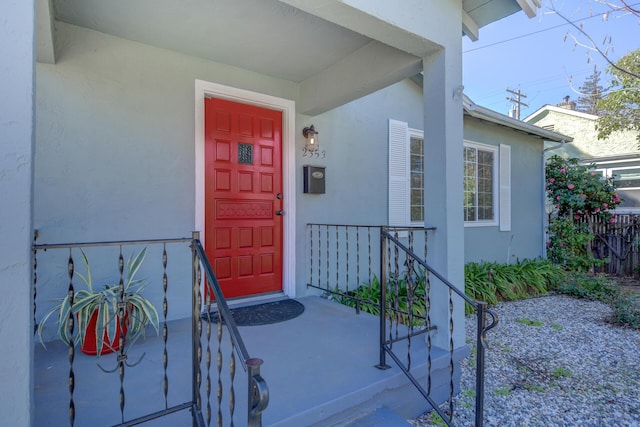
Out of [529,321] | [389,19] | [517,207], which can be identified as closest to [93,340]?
[389,19]

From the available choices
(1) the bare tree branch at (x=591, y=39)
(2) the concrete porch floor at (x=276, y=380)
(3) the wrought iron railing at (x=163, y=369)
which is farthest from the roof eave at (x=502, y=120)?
(3) the wrought iron railing at (x=163, y=369)

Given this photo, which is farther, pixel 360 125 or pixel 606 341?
pixel 360 125

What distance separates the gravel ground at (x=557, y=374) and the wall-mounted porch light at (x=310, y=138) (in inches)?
106

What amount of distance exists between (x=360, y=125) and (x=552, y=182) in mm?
5536

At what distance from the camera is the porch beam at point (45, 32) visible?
6.53 feet

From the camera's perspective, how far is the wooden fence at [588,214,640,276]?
704 centimetres

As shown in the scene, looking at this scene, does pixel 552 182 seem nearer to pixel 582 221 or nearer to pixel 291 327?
pixel 582 221

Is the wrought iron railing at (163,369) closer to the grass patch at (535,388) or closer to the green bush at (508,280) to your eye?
the grass patch at (535,388)

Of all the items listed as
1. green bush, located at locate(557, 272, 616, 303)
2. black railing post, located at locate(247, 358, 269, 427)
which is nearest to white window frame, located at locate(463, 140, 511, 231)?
green bush, located at locate(557, 272, 616, 303)

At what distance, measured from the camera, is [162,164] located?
9.98 ft

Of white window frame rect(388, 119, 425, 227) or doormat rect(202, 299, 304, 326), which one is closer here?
doormat rect(202, 299, 304, 326)

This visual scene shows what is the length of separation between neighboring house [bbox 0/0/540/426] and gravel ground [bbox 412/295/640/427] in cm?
69

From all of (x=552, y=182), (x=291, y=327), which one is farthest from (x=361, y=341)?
(x=552, y=182)

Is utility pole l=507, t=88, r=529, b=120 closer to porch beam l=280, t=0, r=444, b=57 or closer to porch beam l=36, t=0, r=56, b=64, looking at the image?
porch beam l=280, t=0, r=444, b=57
